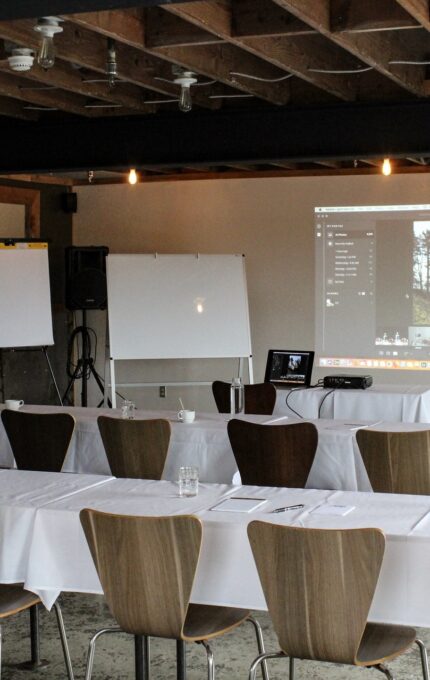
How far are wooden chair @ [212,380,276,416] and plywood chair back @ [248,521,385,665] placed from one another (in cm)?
443

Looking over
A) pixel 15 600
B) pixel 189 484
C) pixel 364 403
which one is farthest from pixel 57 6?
pixel 364 403

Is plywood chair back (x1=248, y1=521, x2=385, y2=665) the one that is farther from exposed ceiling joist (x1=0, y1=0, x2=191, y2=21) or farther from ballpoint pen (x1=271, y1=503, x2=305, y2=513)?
exposed ceiling joist (x1=0, y1=0, x2=191, y2=21)

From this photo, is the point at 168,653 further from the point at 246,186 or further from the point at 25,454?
the point at 246,186

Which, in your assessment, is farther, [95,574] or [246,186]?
[246,186]

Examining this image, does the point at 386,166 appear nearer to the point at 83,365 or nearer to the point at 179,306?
the point at 179,306

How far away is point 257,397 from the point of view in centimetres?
748

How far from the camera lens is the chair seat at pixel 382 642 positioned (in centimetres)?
304

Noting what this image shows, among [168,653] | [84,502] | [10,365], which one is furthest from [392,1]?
[10,365]

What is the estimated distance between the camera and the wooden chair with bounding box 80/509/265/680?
3.08 meters

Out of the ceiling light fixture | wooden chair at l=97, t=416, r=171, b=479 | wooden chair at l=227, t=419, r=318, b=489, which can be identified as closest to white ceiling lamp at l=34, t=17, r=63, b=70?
the ceiling light fixture

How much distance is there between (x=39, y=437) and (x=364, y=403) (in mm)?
2958

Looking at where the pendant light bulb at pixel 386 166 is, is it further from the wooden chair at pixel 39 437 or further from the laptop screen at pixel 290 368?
the wooden chair at pixel 39 437

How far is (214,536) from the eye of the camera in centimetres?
338

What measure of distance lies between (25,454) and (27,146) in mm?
2803
